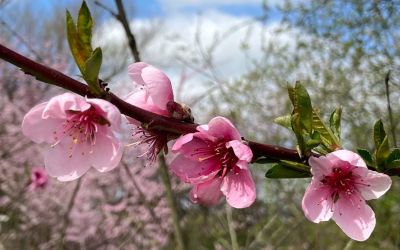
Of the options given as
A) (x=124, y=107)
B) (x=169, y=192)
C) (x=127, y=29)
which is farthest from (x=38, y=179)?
(x=124, y=107)

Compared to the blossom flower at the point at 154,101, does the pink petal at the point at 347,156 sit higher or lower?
lower

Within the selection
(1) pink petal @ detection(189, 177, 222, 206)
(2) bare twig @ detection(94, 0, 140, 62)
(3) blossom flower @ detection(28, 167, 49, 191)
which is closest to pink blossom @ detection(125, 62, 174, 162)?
(1) pink petal @ detection(189, 177, 222, 206)

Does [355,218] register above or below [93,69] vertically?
below

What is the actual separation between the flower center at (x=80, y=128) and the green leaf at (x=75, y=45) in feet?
0.37

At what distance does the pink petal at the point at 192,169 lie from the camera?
43.0 inches

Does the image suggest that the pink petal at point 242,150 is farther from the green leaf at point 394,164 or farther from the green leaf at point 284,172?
the green leaf at point 394,164

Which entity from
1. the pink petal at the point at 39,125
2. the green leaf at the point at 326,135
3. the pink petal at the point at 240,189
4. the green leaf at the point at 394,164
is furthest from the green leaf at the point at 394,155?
the pink petal at the point at 39,125

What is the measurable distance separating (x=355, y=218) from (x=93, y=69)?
59 centimetres

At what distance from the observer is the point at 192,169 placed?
1104mm

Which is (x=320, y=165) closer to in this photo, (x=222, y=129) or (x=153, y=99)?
(x=222, y=129)

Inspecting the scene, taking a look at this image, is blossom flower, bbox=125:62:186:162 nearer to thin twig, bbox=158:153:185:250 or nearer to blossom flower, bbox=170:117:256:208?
blossom flower, bbox=170:117:256:208

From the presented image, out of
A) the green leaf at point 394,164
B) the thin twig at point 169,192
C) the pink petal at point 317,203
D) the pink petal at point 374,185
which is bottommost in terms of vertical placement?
the thin twig at point 169,192

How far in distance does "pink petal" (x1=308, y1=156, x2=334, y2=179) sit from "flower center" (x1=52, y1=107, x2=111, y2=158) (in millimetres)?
378

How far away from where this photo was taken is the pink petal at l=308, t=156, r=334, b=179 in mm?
998
